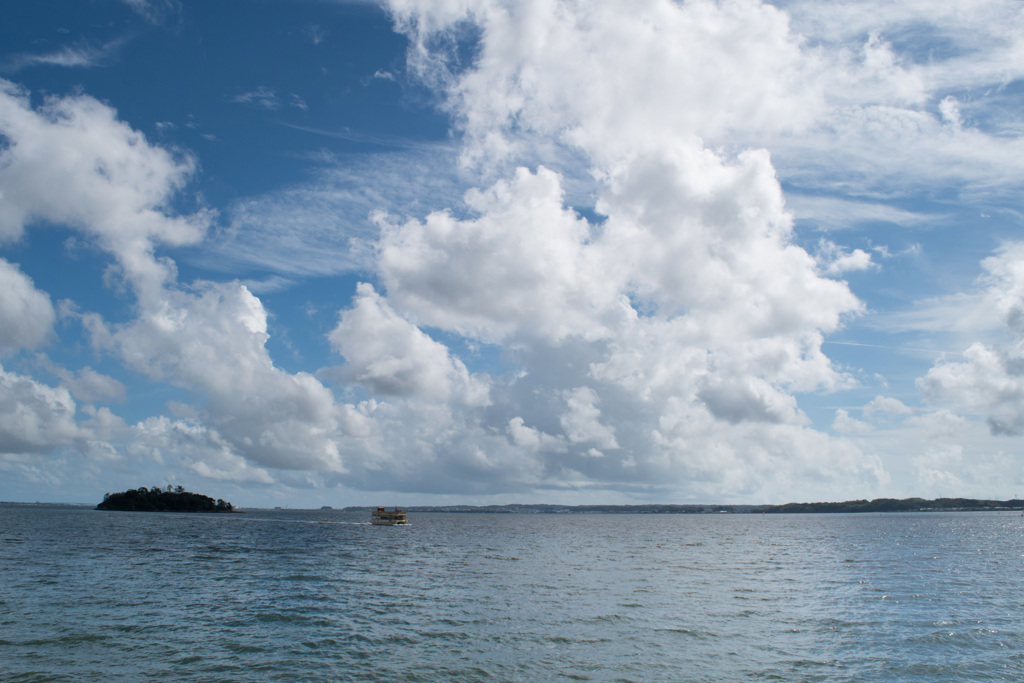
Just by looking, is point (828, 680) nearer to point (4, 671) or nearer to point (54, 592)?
point (4, 671)

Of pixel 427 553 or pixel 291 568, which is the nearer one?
pixel 291 568

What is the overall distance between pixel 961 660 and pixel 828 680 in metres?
9.79

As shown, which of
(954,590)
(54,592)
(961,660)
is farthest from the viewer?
(954,590)

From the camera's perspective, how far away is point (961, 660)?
32500mm

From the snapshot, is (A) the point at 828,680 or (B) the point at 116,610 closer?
(A) the point at 828,680

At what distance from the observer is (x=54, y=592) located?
4781 cm

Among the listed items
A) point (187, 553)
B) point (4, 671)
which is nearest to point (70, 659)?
A: point (4, 671)

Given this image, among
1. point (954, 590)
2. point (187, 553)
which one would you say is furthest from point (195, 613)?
point (954, 590)

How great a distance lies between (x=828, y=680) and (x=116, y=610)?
1712 inches

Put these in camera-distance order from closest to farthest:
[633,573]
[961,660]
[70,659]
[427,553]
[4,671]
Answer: [4,671]
[70,659]
[961,660]
[633,573]
[427,553]

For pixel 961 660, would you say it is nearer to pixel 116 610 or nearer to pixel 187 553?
pixel 116 610

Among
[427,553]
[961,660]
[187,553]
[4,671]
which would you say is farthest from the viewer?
[427,553]

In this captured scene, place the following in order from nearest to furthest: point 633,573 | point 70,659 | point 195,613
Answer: point 70,659 < point 195,613 < point 633,573

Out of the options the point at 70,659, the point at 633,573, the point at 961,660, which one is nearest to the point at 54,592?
the point at 70,659
